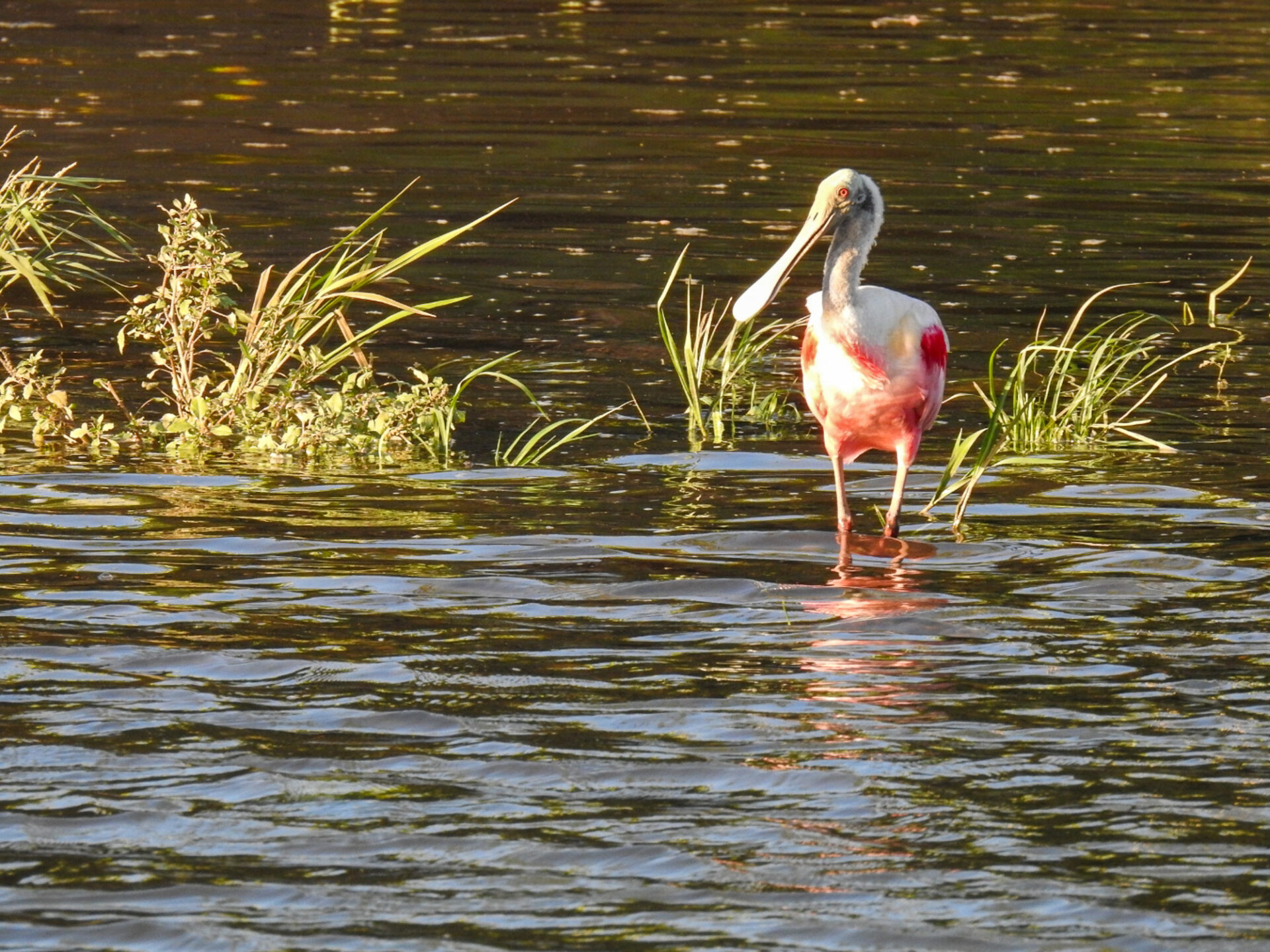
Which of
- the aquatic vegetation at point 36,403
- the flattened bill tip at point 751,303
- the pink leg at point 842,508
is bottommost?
the pink leg at point 842,508

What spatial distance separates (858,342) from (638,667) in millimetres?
2268

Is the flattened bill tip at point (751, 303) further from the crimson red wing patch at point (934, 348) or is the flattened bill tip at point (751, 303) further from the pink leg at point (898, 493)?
the pink leg at point (898, 493)

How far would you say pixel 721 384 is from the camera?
10102mm

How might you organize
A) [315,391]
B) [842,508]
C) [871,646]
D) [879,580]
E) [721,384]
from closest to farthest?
[871,646] → [879,580] → [842,508] → [315,391] → [721,384]

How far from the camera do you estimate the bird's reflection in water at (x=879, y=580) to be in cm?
696

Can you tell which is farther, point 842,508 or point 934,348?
point 934,348

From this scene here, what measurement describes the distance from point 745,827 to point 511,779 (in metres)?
0.63

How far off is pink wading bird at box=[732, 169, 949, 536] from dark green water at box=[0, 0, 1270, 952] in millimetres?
391

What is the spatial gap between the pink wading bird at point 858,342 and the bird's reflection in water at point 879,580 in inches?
5.8

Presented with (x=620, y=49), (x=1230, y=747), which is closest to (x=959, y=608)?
(x=1230, y=747)

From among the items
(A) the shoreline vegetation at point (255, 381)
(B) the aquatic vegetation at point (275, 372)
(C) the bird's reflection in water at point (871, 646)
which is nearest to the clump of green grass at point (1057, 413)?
(C) the bird's reflection in water at point (871, 646)

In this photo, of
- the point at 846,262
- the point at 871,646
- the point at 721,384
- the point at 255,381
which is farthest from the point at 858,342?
the point at 255,381

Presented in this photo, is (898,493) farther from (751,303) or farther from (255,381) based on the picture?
(255,381)

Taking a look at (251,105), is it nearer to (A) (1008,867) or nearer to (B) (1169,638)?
(B) (1169,638)
